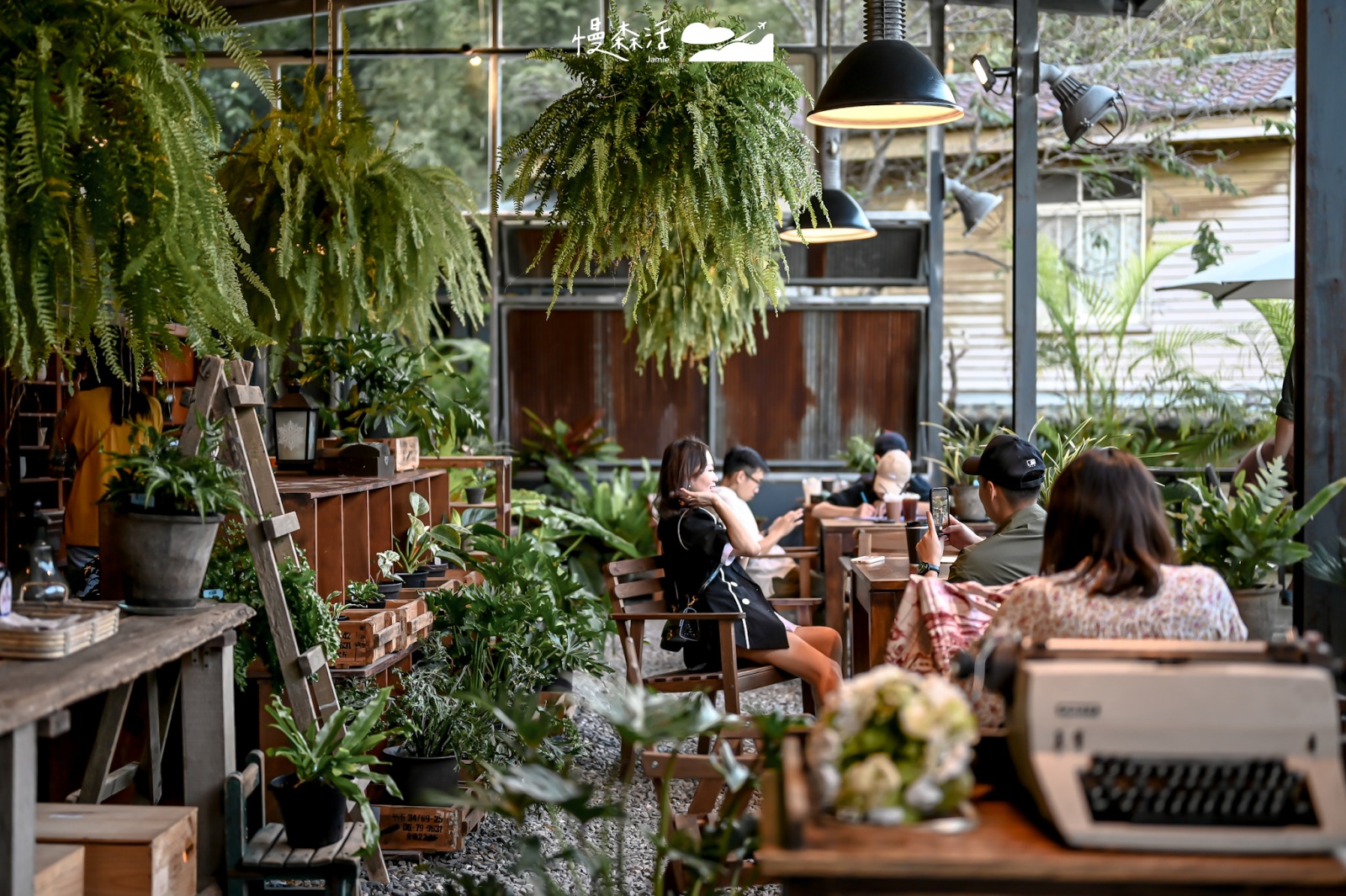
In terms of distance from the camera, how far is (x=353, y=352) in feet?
14.1

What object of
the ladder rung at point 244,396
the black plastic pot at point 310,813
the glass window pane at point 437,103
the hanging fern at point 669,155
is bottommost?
the black plastic pot at point 310,813

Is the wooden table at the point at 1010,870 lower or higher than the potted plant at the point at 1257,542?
lower

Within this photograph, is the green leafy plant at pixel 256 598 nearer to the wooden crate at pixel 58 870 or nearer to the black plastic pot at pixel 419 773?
the black plastic pot at pixel 419 773

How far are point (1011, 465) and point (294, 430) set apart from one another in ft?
7.35

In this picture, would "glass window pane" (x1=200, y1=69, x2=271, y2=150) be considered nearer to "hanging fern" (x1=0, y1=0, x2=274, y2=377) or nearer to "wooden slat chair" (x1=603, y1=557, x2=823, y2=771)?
"wooden slat chair" (x1=603, y1=557, x2=823, y2=771)

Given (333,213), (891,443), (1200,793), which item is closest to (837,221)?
(891,443)

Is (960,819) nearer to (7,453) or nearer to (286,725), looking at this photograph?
(286,725)

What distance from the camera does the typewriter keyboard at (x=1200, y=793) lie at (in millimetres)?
1624

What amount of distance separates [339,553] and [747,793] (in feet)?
6.98

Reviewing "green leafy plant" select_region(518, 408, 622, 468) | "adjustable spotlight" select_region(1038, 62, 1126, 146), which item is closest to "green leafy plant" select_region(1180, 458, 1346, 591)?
"adjustable spotlight" select_region(1038, 62, 1126, 146)

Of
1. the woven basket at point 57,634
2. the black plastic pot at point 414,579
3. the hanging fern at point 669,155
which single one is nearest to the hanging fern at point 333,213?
the hanging fern at point 669,155

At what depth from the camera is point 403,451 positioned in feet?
14.8

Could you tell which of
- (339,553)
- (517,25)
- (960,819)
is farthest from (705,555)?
(517,25)

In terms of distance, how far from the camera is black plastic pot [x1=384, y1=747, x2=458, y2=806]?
11.9ft
